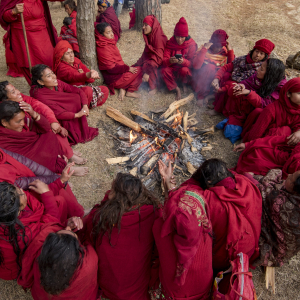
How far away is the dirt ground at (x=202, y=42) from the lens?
2.84 metres

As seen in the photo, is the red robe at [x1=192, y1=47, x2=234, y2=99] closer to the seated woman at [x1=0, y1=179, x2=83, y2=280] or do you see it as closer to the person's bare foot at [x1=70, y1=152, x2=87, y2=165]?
the person's bare foot at [x1=70, y1=152, x2=87, y2=165]

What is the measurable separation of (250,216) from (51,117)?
3.15 m

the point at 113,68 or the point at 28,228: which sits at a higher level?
the point at 113,68

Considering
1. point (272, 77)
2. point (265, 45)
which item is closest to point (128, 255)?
point (272, 77)

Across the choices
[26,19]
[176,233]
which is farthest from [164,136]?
[26,19]

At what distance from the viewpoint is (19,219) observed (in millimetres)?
2172

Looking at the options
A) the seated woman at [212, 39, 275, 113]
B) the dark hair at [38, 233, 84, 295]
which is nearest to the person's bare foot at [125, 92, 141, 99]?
the seated woman at [212, 39, 275, 113]

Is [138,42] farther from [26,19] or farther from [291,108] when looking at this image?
[291,108]

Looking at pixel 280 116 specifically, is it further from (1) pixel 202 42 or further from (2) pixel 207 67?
(1) pixel 202 42

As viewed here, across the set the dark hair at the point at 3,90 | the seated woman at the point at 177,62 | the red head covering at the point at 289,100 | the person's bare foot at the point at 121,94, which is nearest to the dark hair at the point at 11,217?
the dark hair at the point at 3,90

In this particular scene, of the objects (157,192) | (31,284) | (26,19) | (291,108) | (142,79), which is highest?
(26,19)

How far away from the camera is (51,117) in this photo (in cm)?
373

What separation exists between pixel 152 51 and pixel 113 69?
0.99 m

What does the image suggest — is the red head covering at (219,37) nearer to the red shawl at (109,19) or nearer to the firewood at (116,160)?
the red shawl at (109,19)
